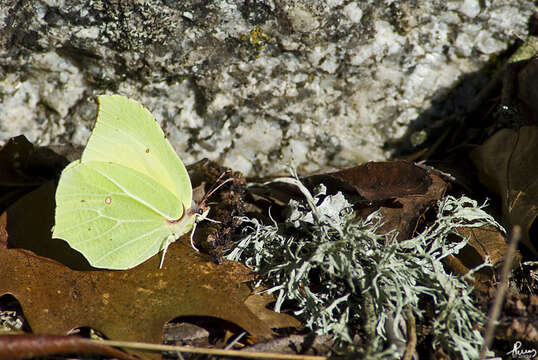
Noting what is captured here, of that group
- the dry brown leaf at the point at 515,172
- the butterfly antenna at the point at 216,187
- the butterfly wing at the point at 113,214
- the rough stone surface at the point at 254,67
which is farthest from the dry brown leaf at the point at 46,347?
the dry brown leaf at the point at 515,172

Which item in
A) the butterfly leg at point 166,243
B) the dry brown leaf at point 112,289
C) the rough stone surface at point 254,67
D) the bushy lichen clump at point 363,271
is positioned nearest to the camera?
the bushy lichen clump at point 363,271

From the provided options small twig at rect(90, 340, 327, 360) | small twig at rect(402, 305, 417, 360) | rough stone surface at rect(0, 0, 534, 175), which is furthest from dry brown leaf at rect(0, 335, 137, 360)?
rough stone surface at rect(0, 0, 534, 175)

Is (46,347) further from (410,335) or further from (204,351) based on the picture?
(410,335)

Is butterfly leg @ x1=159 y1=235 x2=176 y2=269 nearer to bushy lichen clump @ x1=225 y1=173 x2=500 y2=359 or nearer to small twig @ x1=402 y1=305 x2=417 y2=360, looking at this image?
bushy lichen clump @ x1=225 y1=173 x2=500 y2=359

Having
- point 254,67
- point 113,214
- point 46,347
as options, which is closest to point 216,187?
point 113,214

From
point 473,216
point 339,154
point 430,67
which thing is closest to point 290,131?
point 339,154

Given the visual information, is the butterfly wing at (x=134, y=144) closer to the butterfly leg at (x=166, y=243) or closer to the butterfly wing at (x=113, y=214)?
the butterfly wing at (x=113, y=214)
